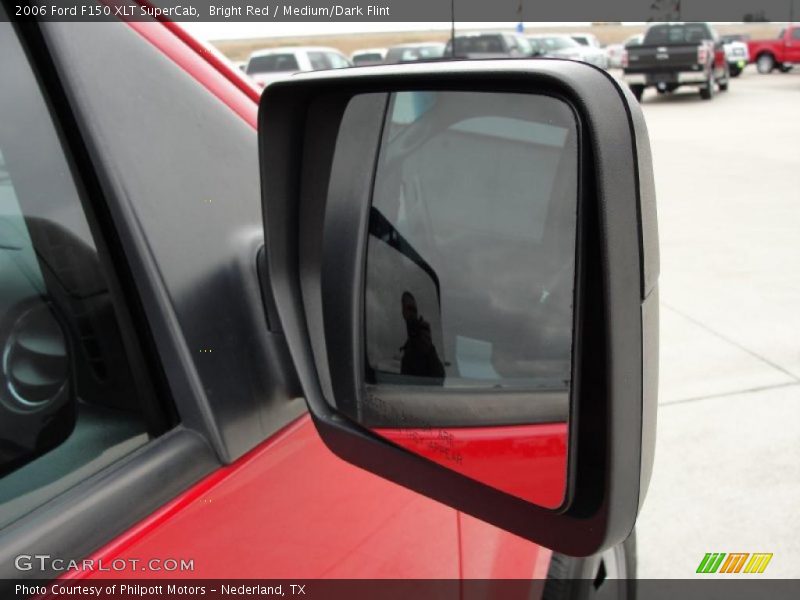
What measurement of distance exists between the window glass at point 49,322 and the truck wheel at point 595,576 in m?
1.26

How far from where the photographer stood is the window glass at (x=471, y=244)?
103 centimetres

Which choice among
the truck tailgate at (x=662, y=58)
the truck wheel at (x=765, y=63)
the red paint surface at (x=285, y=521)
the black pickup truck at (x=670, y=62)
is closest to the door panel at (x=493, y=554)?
the red paint surface at (x=285, y=521)

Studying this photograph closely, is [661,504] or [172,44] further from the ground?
[172,44]

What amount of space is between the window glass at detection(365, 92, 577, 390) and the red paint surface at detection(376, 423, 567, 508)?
64 mm

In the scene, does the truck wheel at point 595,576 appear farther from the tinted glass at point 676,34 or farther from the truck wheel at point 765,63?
the truck wheel at point 765,63

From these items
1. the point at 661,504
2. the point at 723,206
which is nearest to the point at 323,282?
the point at 661,504

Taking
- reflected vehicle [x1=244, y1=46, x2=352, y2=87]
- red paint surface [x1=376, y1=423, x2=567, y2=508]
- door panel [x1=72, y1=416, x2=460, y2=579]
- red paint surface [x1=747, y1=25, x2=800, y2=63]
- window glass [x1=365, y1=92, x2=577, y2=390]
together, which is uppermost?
window glass [x1=365, y1=92, x2=577, y2=390]

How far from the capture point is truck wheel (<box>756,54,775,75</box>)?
98.2 ft

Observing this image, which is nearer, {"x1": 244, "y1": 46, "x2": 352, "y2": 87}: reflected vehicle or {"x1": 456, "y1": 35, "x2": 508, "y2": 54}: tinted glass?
{"x1": 456, "y1": 35, "x2": 508, "y2": 54}: tinted glass

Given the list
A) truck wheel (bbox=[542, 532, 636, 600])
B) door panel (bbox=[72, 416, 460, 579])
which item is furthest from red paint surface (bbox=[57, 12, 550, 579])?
truck wheel (bbox=[542, 532, 636, 600])

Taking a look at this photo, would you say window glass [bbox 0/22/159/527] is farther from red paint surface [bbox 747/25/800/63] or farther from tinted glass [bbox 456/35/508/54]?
red paint surface [bbox 747/25/800/63]

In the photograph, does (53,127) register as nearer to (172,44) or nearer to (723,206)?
(172,44)

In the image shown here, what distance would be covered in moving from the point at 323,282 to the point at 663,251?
767cm

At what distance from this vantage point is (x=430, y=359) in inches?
43.1
